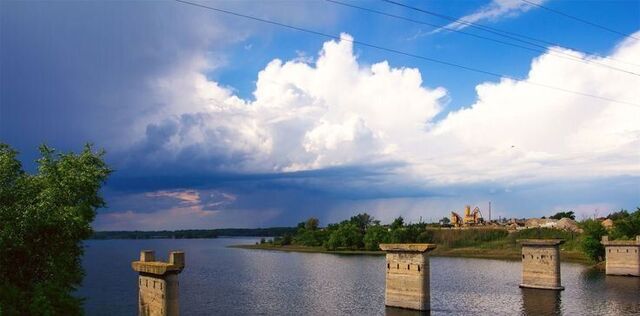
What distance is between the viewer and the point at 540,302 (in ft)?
184

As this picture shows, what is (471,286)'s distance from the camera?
2756 inches

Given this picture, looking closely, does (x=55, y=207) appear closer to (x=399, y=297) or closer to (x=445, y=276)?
(x=399, y=297)

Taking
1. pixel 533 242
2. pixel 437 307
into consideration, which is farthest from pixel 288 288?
pixel 533 242

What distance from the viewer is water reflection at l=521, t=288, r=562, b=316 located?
50625 millimetres

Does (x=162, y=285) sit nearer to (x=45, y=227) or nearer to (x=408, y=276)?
(x=45, y=227)

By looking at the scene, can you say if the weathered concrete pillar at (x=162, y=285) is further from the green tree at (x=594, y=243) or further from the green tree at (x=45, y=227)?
the green tree at (x=594, y=243)

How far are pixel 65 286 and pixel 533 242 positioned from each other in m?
53.0

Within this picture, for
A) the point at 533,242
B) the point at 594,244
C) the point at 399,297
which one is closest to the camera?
the point at 399,297

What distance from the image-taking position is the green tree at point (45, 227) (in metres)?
26.7

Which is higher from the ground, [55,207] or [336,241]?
[55,207]

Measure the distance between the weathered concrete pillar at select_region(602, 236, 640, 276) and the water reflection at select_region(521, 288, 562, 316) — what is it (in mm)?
20835

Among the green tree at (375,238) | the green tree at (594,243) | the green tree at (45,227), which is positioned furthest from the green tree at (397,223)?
the green tree at (45,227)

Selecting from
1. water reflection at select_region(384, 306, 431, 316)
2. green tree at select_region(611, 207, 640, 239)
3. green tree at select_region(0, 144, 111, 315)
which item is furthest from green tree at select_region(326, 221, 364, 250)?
green tree at select_region(0, 144, 111, 315)

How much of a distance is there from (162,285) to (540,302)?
139 ft
